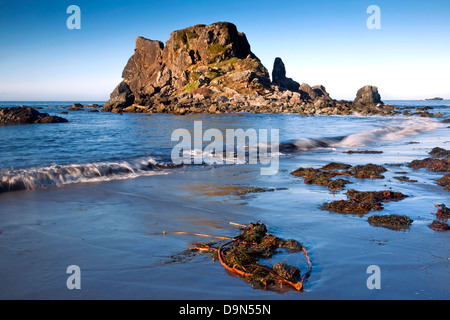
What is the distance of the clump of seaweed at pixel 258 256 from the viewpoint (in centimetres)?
296

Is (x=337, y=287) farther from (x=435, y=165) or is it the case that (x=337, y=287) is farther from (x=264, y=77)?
(x=264, y=77)

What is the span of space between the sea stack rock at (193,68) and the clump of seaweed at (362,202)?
55219 mm

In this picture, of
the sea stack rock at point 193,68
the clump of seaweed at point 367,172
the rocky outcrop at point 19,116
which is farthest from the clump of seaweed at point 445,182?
the sea stack rock at point 193,68

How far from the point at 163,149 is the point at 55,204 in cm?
733

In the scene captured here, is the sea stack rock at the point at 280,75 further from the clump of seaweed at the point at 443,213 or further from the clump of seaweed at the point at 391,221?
the clump of seaweed at the point at 391,221

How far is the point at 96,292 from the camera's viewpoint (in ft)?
9.26

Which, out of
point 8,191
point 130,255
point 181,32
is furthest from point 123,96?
point 130,255

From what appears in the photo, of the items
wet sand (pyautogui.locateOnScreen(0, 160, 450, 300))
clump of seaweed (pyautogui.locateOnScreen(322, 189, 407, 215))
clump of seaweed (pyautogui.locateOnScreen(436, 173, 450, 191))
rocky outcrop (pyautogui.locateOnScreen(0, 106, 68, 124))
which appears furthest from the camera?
rocky outcrop (pyautogui.locateOnScreen(0, 106, 68, 124))

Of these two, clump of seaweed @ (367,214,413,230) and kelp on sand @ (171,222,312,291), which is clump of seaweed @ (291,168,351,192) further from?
kelp on sand @ (171,222,312,291)

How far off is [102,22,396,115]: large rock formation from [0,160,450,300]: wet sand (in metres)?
40.1

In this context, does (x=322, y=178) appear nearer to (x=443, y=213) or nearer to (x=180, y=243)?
(x=443, y=213)

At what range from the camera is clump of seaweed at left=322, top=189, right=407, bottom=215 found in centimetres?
520

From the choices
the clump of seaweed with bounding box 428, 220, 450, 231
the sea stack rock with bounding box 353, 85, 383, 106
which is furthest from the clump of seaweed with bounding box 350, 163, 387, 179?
the sea stack rock with bounding box 353, 85, 383, 106

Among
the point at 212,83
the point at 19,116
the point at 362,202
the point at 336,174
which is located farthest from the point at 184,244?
the point at 212,83
